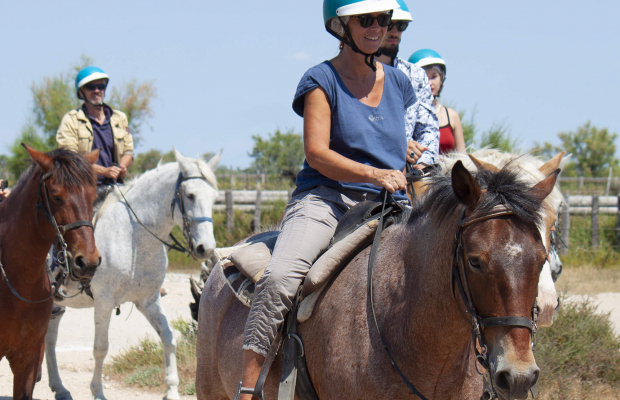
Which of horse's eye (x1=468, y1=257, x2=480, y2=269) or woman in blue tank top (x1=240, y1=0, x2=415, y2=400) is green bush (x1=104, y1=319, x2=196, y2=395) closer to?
woman in blue tank top (x1=240, y1=0, x2=415, y2=400)

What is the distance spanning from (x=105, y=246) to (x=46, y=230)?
1754 mm

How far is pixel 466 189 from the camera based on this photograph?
2.34 m

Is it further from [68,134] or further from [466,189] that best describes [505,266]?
[68,134]

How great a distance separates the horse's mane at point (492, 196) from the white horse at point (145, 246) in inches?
171

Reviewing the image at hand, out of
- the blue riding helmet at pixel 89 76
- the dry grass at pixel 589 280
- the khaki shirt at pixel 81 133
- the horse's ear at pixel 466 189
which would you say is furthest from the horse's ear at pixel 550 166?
the dry grass at pixel 589 280

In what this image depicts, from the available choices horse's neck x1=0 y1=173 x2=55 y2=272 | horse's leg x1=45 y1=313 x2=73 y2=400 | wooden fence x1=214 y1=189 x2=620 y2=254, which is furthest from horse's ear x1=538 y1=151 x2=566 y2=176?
wooden fence x1=214 y1=189 x2=620 y2=254

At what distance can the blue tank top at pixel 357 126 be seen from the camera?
10.1 ft

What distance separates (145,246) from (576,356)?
449 cm

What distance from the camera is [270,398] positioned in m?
3.18

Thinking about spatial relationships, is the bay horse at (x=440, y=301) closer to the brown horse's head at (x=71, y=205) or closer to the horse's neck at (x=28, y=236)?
the brown horse's head at (x=71, y=205)

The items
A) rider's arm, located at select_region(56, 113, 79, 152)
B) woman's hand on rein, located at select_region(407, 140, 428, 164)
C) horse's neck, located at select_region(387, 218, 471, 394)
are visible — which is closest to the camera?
horse's neck, located at select_region(387, 218, 471, 394)

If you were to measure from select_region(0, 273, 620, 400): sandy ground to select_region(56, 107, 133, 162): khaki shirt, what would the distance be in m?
2.03

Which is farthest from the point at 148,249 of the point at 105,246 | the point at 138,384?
the point at 138,384

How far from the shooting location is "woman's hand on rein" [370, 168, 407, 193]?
112 inches
